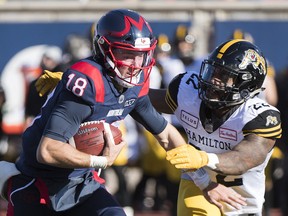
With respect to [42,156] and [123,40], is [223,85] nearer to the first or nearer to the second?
[123,40]

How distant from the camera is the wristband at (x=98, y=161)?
482 centimetres

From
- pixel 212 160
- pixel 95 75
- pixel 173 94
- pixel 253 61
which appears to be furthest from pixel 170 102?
pixel 95 75

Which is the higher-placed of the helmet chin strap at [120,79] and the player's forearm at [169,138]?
the helmet chin strap at [120,79]

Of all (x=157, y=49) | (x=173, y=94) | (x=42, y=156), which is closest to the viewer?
(x=42, y=156)

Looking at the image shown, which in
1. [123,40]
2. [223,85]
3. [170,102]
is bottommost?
[170,102]

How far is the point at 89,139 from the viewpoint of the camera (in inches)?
194

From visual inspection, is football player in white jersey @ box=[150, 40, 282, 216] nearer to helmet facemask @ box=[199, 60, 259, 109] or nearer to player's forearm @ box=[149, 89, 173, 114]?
helmet facemask @ box=[199, 60, 259, 109]

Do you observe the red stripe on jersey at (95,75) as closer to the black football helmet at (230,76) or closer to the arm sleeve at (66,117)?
the arm sleeve at (66,117)

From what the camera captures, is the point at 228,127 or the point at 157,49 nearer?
the point at 228,127

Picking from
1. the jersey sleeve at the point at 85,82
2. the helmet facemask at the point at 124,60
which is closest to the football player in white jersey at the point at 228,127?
the helmet facemask at the point at 124,60

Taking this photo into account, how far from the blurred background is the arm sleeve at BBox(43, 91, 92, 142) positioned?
4279 mm

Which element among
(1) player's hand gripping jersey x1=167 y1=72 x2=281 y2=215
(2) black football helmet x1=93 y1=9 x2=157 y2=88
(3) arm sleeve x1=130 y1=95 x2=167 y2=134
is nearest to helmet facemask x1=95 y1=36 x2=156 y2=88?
(2) black football helmet x1=93 y1=9 x2=157 y2=88

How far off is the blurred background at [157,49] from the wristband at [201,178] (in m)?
3.93

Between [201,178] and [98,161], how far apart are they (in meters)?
0.68
